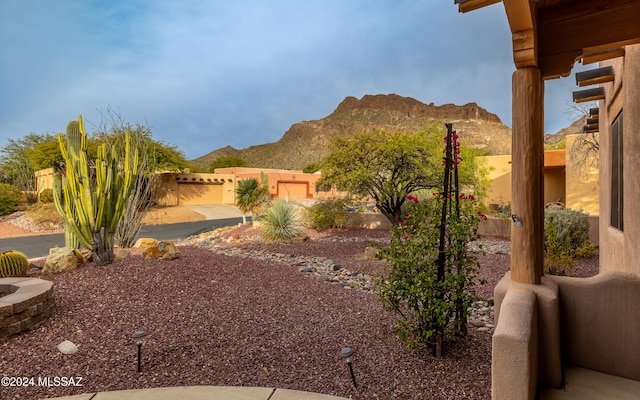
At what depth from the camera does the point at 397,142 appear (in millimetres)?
9164

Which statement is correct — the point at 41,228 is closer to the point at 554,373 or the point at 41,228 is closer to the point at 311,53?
the point at 554,373

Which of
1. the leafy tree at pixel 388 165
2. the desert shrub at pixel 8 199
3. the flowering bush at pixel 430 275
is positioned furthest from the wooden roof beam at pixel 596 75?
the desert shrub at pixel 8 199

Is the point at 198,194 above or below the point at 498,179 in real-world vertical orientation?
below

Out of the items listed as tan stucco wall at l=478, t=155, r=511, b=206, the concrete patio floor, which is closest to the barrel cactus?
the concrete patio floor

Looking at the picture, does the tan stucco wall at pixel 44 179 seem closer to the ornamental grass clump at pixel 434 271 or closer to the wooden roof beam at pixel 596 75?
the ornamental grass clump at pixel 434 271

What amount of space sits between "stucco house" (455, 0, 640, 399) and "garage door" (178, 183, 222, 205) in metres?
27.6

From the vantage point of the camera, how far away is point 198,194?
28.6 meters

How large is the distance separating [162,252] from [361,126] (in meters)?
59.9

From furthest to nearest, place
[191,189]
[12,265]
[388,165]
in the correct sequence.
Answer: [191,189]
[388,165]
[12,265]

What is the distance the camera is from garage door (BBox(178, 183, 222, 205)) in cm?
2756

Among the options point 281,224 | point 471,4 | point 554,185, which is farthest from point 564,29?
point 554,185

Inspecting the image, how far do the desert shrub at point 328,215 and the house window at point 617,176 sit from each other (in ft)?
27.8

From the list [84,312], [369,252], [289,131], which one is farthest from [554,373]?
[289,131]

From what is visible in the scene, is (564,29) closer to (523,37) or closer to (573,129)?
(523,37)
